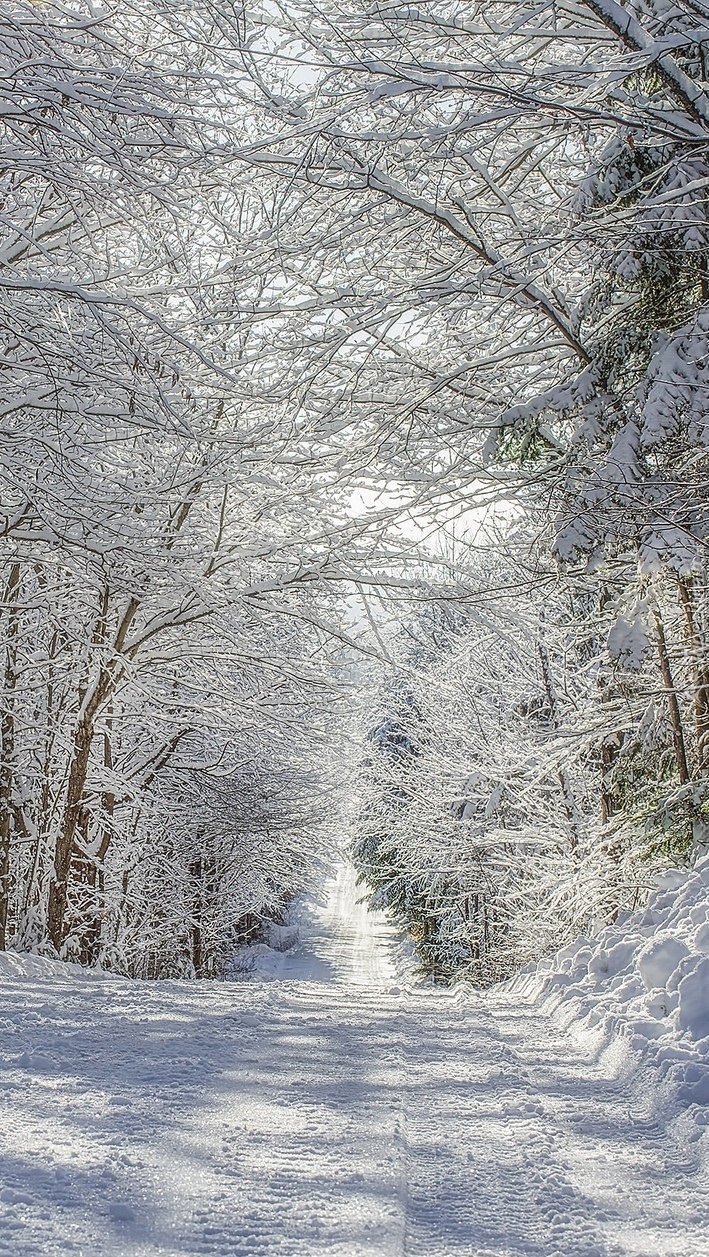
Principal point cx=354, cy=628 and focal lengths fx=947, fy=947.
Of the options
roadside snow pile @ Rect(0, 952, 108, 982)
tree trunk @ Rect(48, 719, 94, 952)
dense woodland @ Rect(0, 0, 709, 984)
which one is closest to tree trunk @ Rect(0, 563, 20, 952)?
dense woodland @ Rect(0, 0, 709, 984)

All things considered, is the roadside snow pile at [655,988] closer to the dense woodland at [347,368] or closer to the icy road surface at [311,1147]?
the icy road surface at [311,1147]

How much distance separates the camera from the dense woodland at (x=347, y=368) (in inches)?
231

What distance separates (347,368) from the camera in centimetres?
824

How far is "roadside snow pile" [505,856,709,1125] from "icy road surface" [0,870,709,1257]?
267 mm

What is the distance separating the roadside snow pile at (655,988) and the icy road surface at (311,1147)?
0.88 feet

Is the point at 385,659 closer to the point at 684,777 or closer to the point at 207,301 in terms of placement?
the point at 684,777

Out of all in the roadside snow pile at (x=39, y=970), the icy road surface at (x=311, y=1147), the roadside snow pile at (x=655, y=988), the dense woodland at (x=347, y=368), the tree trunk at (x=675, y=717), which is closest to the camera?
the icy road surface at (x=311, y=1147)

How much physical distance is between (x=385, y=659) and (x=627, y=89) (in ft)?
16.5

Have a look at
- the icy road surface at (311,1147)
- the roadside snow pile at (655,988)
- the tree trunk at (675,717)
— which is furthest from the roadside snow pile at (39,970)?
the tree trunk at (675,717)

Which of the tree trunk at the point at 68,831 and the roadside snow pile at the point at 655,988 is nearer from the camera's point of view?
the roadside snow pile at the point at 655,988

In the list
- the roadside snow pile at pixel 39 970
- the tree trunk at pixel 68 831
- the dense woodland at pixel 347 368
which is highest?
the dense woodland at pixel 347 368

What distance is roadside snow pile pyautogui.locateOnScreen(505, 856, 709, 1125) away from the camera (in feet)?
13.4

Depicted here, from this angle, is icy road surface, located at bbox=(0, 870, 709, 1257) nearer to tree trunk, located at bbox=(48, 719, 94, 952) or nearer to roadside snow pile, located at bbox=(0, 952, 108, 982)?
roadside snow pile, located at bbox=(0, 952, 108, 982)

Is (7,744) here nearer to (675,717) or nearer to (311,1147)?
(675,717)
